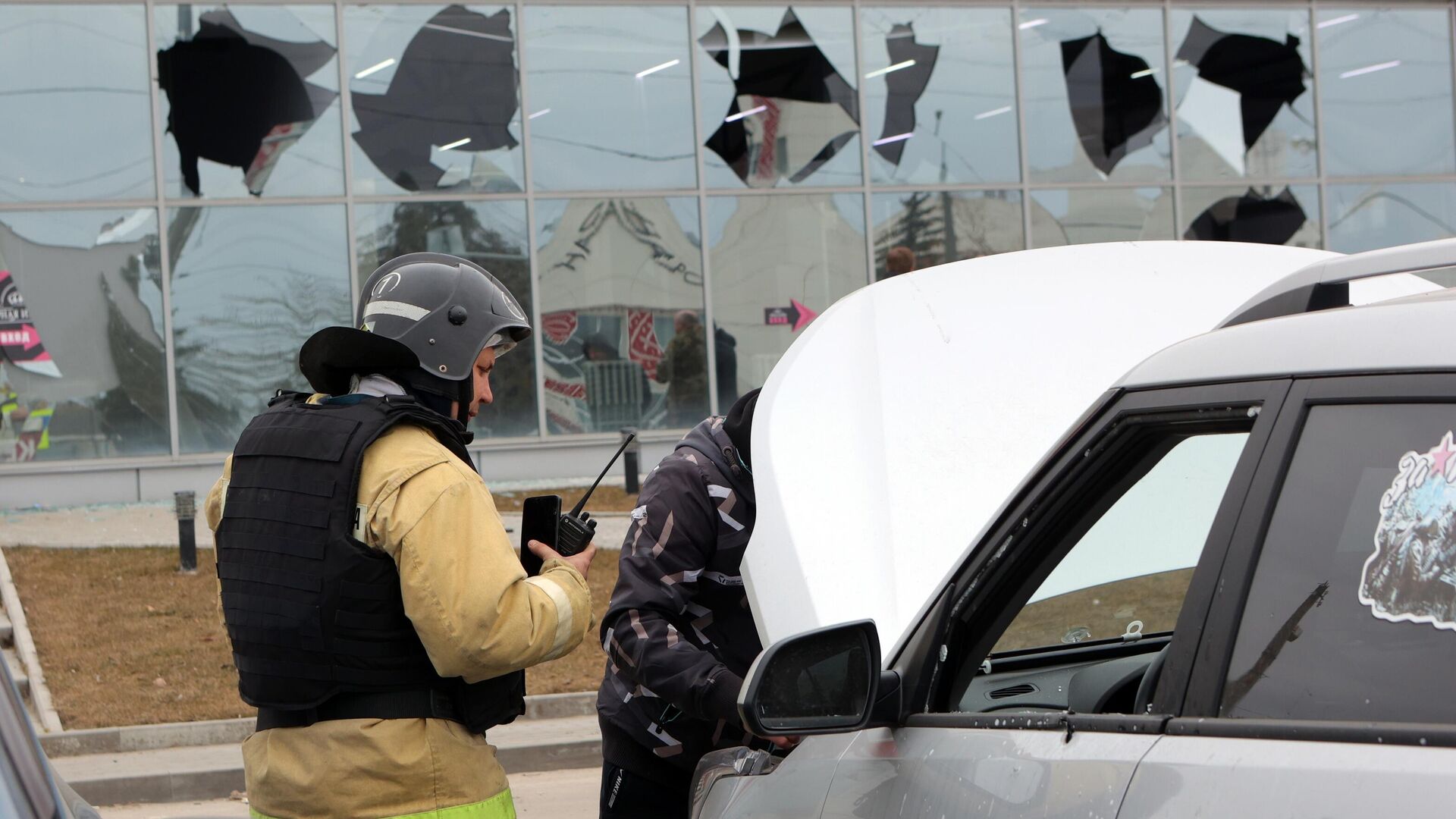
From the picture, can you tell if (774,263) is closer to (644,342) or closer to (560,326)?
(644,342)

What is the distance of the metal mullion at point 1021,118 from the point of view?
61.9 feet

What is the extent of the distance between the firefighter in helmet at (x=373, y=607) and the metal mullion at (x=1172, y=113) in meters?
17.7

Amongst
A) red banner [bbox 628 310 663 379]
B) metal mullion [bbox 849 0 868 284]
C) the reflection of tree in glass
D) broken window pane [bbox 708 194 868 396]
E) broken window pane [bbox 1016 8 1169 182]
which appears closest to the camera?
the reflection of tree in glass

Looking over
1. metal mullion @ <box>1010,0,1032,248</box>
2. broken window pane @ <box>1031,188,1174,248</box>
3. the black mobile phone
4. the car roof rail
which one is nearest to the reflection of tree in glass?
metal mullion @ <box>1010,0,1032,248</box>

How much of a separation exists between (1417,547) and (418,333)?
7.17ft

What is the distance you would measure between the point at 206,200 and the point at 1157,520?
15199 millimetres

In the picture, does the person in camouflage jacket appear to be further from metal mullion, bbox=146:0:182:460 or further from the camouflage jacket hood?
metal mullion, bbox=146:0:182:460

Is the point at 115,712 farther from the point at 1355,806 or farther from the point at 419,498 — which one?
the point at 1355,806

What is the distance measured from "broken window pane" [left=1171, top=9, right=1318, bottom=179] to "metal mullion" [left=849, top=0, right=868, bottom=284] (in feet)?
14.2

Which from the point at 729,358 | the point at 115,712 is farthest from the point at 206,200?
the point at 115,712

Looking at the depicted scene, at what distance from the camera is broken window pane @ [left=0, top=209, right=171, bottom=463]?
51.5 feet

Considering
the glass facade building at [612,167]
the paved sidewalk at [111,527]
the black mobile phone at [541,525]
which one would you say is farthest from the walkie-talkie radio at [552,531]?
the glass facade building at [612,167]

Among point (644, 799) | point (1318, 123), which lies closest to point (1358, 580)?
point (644, 799)

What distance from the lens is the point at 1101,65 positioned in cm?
1919
